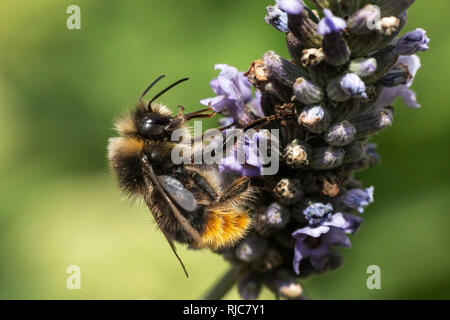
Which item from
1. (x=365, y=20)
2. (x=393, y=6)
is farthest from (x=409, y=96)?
(x=365, y=20)

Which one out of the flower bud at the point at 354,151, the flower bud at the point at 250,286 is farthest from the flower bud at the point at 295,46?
the flower bud at the point at 250,286

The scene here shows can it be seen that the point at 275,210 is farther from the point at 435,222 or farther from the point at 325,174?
the point at 435,222

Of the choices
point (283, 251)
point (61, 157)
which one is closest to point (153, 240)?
point (61, 157)

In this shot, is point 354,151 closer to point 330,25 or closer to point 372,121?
point 372,121

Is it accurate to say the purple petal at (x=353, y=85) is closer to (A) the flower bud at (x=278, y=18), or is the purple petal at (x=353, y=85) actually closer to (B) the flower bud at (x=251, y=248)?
(A) the flower bud at (x=278, y=18)

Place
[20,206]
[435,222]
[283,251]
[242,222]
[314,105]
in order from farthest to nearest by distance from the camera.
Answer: [20,206], [435,222], [283,251], [242,222], [314,105]

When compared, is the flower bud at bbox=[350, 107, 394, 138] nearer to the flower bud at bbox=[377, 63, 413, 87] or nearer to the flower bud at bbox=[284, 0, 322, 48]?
the flower bud at bbox=[377, 63, 413, 87]
